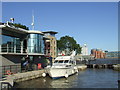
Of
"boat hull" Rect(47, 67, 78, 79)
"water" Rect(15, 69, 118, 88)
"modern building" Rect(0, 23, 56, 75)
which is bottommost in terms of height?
"water" Rect(15, 69, 118, 88)

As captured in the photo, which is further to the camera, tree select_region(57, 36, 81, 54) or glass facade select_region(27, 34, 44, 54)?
tree select_region(57, 36, 81, 54)

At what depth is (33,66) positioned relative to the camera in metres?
37.3

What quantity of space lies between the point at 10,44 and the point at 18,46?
234cm

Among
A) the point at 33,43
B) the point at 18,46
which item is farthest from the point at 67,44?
the point at 18,46

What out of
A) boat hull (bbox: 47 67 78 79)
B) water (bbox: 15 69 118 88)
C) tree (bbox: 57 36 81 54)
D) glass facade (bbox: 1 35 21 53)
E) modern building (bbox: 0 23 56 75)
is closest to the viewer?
water (bbox: 15 69 118 88)

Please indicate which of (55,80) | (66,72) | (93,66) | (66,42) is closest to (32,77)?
(55,80)

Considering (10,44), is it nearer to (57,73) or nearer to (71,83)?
(57,73)

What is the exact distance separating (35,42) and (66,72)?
335 inches

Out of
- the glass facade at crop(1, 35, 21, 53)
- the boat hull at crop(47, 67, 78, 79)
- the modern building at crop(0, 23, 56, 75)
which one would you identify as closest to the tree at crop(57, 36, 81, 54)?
the modern building at crop(0, 23, 56, 75)

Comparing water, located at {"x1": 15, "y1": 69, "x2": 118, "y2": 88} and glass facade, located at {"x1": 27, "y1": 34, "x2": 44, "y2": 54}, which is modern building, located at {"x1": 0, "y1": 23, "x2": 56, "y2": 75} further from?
water, located at {"x1": 15, "y1": 69, "x2": 118, "y2": 88}

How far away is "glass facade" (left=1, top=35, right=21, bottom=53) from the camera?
95.7 feet

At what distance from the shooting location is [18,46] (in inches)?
1309

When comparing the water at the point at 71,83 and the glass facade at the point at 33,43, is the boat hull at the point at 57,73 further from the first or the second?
the glass facade at the point at 33,43

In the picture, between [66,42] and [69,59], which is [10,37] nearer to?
[69,59]
